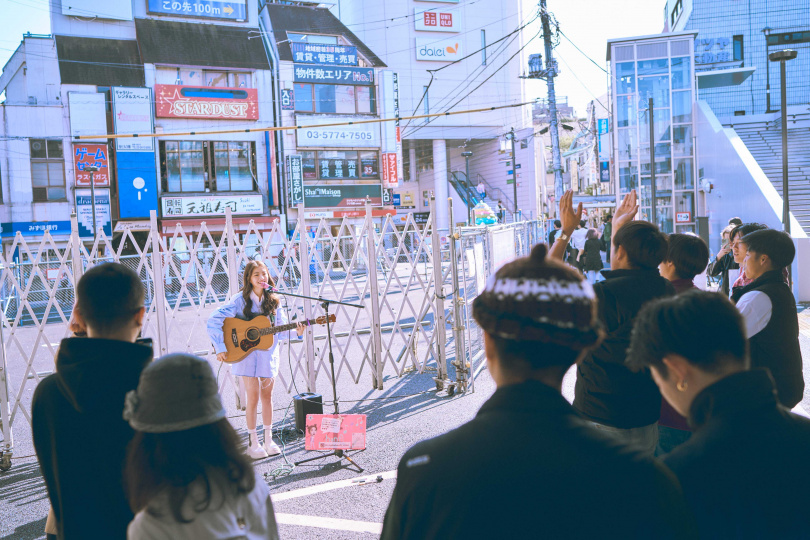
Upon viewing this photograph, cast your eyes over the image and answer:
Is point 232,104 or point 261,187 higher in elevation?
point 232,104

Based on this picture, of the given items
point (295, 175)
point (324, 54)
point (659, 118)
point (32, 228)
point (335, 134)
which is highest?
point (324, 54)

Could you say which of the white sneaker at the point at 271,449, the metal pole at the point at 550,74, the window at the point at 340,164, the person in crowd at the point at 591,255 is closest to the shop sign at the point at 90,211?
the window at the point at 340,164

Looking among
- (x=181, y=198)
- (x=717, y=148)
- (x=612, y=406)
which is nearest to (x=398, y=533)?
(x=612, y=406)

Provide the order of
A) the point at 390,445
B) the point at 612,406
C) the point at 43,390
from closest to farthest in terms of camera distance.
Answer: the point at 43,390 < the point at 612,406 < the point at 390,445

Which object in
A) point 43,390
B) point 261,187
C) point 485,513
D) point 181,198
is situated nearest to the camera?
point 485,513

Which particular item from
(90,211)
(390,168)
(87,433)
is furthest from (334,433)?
(390,168)

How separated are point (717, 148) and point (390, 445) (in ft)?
69.3

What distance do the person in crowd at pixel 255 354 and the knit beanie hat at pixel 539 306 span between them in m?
4.32

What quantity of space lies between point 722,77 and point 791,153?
32.3 ft

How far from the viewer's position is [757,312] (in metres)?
2.87

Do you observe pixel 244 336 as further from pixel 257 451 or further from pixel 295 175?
pixel 295 175

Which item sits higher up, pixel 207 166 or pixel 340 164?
pixel 340 164

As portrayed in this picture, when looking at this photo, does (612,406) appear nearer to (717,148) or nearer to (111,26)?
(717,148)

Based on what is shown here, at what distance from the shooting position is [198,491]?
158cm
